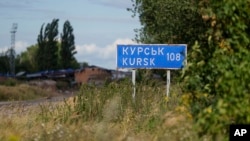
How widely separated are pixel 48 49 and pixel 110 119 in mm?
86343

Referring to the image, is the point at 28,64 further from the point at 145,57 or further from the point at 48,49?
the point at 145,57

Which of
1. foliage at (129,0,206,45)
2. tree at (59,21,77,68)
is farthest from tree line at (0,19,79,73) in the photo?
foliage at (129,0,206,45)

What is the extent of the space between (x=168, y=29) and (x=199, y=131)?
20875 millimetres

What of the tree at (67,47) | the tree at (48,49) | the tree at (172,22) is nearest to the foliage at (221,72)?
the tree at (172,22)

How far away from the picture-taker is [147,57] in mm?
17547

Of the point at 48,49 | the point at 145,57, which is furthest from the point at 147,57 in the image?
the point at 48,49

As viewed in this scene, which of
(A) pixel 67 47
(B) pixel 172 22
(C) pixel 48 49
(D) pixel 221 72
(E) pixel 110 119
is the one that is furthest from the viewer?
(A) pixel 67 47

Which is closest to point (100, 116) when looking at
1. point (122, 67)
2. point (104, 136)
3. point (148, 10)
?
point (122, 67)

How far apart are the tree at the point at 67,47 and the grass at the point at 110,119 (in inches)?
3392

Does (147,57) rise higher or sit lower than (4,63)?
lower

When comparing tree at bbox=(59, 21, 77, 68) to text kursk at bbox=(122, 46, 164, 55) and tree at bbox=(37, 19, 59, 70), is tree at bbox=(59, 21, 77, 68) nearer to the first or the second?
tree at bbox=(37, 19, 59, 70)

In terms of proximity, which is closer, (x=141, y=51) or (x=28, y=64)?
(x=141, y=51)

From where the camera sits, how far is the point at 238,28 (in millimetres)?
8070

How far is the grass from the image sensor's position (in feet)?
27.7
